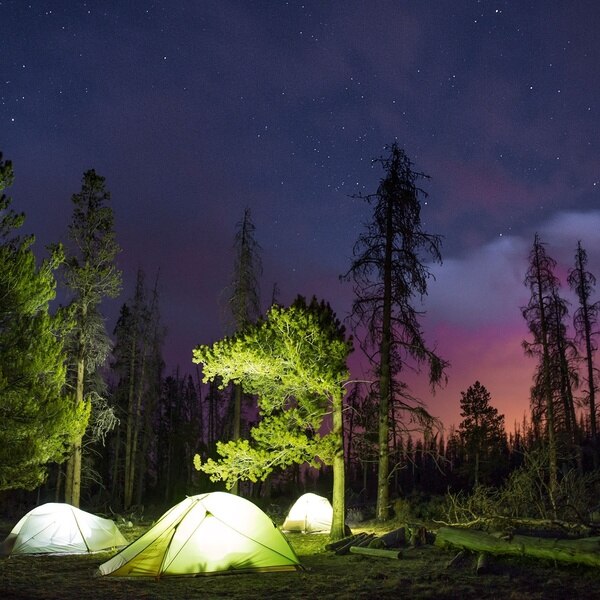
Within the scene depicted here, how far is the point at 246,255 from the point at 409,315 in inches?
406

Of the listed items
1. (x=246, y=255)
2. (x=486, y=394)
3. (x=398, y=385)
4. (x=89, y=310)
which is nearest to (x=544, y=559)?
(x=398, y=385)

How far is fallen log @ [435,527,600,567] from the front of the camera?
9.77m

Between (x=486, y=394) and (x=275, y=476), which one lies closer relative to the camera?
(x=486, y=394)

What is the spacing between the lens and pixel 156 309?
3738cm

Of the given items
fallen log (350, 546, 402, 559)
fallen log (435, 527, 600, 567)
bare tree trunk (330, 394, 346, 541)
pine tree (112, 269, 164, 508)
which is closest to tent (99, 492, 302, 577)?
fallen log (350, 546, 402, 559)

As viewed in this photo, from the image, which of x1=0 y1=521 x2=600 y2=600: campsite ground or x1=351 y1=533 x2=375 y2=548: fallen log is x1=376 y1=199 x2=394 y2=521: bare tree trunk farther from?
x1=0 y1=521 x2=600 y2=600: campsite ground

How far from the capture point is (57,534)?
1495cm

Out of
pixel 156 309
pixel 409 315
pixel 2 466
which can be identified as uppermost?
pixel 156 309

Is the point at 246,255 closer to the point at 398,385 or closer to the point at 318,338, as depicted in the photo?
the point at 398,385

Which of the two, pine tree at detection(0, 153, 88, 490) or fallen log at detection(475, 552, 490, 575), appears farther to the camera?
pine tree at detection(0, 153, 88, 490)

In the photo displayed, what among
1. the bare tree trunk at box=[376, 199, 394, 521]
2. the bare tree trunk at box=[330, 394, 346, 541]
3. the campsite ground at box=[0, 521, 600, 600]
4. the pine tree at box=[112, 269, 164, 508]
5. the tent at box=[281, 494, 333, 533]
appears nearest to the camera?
the campsite ground at box=[0, 521, 600, 600]

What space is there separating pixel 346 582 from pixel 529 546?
3.39 meters

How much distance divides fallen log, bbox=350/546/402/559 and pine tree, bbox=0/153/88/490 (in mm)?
8661

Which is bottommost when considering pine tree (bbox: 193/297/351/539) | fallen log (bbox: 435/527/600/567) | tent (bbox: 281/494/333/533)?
tent (bbox: 281/494/333/533)
